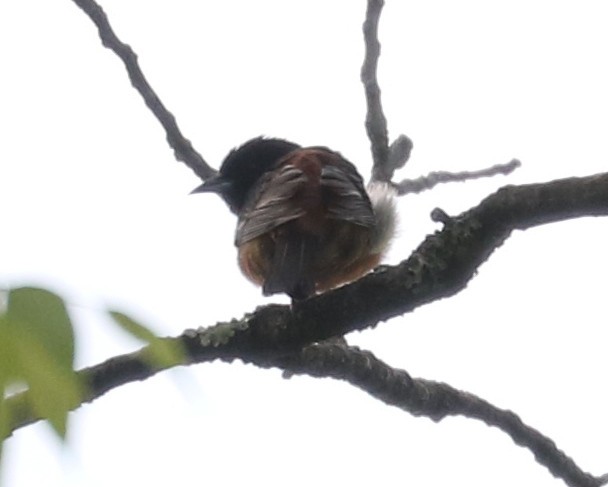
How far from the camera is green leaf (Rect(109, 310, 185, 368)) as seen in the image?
1.05 m

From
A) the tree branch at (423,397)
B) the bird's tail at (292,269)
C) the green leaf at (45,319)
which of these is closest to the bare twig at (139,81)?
the bird's tail at (292,269)

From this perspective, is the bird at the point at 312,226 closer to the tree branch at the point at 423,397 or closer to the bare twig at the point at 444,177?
the bare twig at the point at 444,177

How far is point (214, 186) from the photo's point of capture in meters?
5.26

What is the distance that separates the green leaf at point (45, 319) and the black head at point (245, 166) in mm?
4332

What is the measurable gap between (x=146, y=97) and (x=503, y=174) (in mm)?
1514

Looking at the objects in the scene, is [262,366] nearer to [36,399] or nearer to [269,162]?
[36,399]

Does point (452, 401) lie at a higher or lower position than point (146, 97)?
lower

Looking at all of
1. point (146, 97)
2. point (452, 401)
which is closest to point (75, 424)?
point (452, 401)

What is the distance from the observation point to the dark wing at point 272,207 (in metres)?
3.96

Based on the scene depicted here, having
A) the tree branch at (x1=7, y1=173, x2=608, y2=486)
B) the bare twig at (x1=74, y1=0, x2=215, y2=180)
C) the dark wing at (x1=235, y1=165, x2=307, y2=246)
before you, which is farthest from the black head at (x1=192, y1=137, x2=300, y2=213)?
the tree branch at (x1=7, y1=173, x2=608, y2=486)

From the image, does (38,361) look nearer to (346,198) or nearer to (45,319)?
(45,319)

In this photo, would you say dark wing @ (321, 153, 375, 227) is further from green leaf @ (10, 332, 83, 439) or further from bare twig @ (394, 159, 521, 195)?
green leaf @ (10, 332, 83, 439)

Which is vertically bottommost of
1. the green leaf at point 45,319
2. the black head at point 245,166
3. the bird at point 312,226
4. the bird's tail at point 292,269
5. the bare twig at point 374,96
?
the green leaf at point 45,319

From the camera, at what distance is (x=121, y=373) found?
222cm
